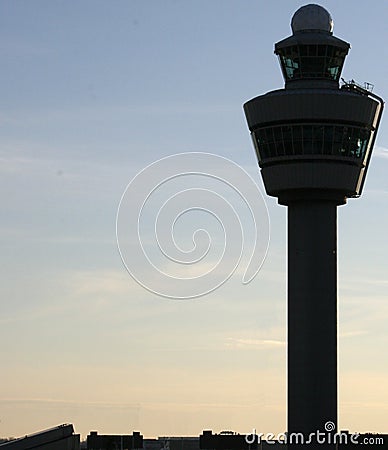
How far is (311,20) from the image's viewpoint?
133000mm

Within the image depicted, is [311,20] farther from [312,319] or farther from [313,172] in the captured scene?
[312,319]

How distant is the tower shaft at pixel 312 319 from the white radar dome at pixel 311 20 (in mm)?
19074

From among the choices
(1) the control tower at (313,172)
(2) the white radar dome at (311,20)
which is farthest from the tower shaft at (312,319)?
(2) the white radar dome at (311,20)

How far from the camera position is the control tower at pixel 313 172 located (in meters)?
125

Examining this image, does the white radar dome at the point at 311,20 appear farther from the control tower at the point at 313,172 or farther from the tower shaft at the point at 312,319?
the tower shaft at the point at 312,319

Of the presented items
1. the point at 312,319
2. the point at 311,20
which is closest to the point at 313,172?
the point at 312,319

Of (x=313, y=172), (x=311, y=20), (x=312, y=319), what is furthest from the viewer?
(x=311, y=20)

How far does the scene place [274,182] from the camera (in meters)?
129

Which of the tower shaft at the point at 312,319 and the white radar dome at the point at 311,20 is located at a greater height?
the white radar dome at the point at 311,20

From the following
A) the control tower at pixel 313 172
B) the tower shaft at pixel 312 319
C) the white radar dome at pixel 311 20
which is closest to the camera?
the tower shaft at pixel 312 319

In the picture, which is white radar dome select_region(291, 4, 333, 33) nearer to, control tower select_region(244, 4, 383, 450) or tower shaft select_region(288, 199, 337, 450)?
control tower select_region(244, 4, 383, 450)

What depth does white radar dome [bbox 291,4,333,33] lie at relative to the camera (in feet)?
436

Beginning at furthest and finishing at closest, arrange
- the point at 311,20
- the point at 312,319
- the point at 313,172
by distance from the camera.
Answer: the point at 311,20 < the point at 313,172 < the point at 312,319

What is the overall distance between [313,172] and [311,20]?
17334 millimetres
